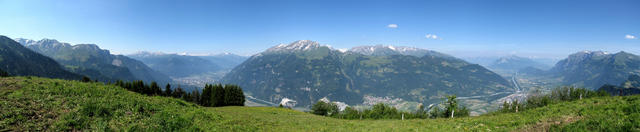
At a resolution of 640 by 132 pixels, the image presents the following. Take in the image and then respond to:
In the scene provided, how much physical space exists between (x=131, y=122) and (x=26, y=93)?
9.29m

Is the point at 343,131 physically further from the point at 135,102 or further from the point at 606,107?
the point at 606,107

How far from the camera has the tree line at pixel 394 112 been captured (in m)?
60.4

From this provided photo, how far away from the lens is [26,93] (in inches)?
635

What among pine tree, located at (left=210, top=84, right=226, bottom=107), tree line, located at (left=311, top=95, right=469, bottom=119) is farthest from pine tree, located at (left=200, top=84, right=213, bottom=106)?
tree line, located at (left=311, top=95, right=469, bottom=119)

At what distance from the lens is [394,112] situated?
8450 centimetres

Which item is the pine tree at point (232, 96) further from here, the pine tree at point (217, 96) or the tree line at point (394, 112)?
the tree line at point (394, 112)

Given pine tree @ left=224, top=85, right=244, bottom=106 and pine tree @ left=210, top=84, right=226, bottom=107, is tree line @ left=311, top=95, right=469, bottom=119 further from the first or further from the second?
pine tree @ left=210, top=84, right=226, bottom=107

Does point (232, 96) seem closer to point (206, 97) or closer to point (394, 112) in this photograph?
point (206, 97)

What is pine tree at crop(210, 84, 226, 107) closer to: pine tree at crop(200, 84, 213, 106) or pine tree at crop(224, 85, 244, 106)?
pine tree at crop(224, 85, 244, 106)

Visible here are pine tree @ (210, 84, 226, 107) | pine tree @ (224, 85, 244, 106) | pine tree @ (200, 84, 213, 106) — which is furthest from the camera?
pine tree @ (200, 84, 213, 106)

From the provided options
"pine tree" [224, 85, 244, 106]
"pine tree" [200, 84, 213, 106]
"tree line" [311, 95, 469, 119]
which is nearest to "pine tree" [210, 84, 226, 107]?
"pine tree" [224, 85, 244, 106]

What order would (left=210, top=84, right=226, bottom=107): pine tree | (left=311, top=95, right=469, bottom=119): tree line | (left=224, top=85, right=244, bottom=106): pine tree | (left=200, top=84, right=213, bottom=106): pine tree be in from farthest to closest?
(left=200, top=84, right=213, bottom=106): pine tree, (left=224, top=85, right=244, bottom=106): pine tree, (left=210, top=84, right=226, bottom=107): pine tree, (left=311, top=95, right=469, bottom=119): tree line

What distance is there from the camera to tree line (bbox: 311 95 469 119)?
60.4 m

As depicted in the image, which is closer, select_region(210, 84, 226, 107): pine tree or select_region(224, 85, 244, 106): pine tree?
select_region(210, 84, 226, 107): pine tree
